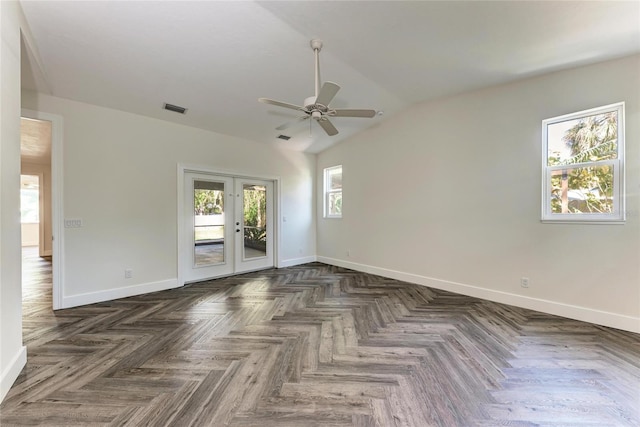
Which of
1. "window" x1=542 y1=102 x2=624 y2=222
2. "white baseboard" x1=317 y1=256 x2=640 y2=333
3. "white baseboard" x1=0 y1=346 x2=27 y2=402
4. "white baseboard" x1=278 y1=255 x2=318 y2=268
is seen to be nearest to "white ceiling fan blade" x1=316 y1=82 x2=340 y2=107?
"window" x1=542 y1=102 x2=624 y2=222

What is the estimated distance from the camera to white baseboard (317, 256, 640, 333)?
9.08 ft

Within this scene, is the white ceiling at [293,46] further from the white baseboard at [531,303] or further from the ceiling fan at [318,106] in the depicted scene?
the white baseboard at [531,303]

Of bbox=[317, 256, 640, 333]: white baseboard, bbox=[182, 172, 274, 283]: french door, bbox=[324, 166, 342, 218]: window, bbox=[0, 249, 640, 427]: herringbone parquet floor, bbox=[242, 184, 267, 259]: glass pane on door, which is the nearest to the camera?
bbox=[0, 249, 640, 427]: herringbone parquet floor

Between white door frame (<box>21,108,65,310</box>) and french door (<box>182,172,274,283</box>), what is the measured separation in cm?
148

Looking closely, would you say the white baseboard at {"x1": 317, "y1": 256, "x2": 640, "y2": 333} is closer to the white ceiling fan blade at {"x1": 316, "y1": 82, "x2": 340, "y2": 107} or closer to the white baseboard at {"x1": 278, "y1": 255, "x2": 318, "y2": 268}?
the white baseboard at {"x1": 278, "y1": 255, "x2": 318, "y2": 268}

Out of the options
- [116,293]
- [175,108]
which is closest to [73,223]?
[116,293]

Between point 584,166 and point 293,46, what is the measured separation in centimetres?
358

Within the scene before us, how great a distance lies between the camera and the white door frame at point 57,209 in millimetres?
3305

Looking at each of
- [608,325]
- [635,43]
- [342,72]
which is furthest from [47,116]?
[608,325]

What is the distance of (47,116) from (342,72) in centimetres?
372

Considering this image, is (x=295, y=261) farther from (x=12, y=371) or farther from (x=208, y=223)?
(x=12, y=371)

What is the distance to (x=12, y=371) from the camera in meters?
1.93

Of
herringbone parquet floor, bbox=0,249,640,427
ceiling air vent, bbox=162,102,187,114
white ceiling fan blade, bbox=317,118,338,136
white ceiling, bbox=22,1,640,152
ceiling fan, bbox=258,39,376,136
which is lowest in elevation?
herringbone parquet floor, bbox=0,249,640,427

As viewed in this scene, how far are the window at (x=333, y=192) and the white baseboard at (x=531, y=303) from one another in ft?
5.75
